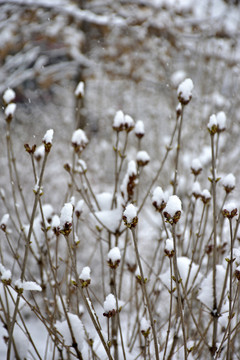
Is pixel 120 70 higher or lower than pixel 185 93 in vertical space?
higher

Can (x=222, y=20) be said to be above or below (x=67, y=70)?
below

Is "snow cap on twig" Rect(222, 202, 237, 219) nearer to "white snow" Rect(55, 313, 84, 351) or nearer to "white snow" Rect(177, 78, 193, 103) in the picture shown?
"white snow" Rect(177, 78, 193, 103)

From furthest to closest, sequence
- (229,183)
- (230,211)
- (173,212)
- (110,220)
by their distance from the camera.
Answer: (110,220), (229,183), (230,211), (173,212)

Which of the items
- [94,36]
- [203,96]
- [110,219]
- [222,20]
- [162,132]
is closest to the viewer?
[110,219]

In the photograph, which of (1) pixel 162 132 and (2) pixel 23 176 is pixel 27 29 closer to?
(2) pixel 23 176

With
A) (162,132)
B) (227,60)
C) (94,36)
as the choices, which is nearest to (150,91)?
(162,132)

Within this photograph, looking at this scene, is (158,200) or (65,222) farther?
(158,200)

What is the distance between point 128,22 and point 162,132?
2.16m

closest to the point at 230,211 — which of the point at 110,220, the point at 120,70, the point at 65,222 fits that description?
the point at 65,222

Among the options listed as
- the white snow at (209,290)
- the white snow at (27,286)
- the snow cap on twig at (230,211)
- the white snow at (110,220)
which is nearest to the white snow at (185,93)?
the snow cap on twig at (230,211)

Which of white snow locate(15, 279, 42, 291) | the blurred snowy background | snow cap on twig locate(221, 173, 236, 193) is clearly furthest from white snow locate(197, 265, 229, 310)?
the blurred snowy background

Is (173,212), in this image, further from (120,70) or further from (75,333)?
(120,70)

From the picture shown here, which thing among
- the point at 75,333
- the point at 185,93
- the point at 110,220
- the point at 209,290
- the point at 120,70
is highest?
the point at 120,70

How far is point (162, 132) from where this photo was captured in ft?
19.8
